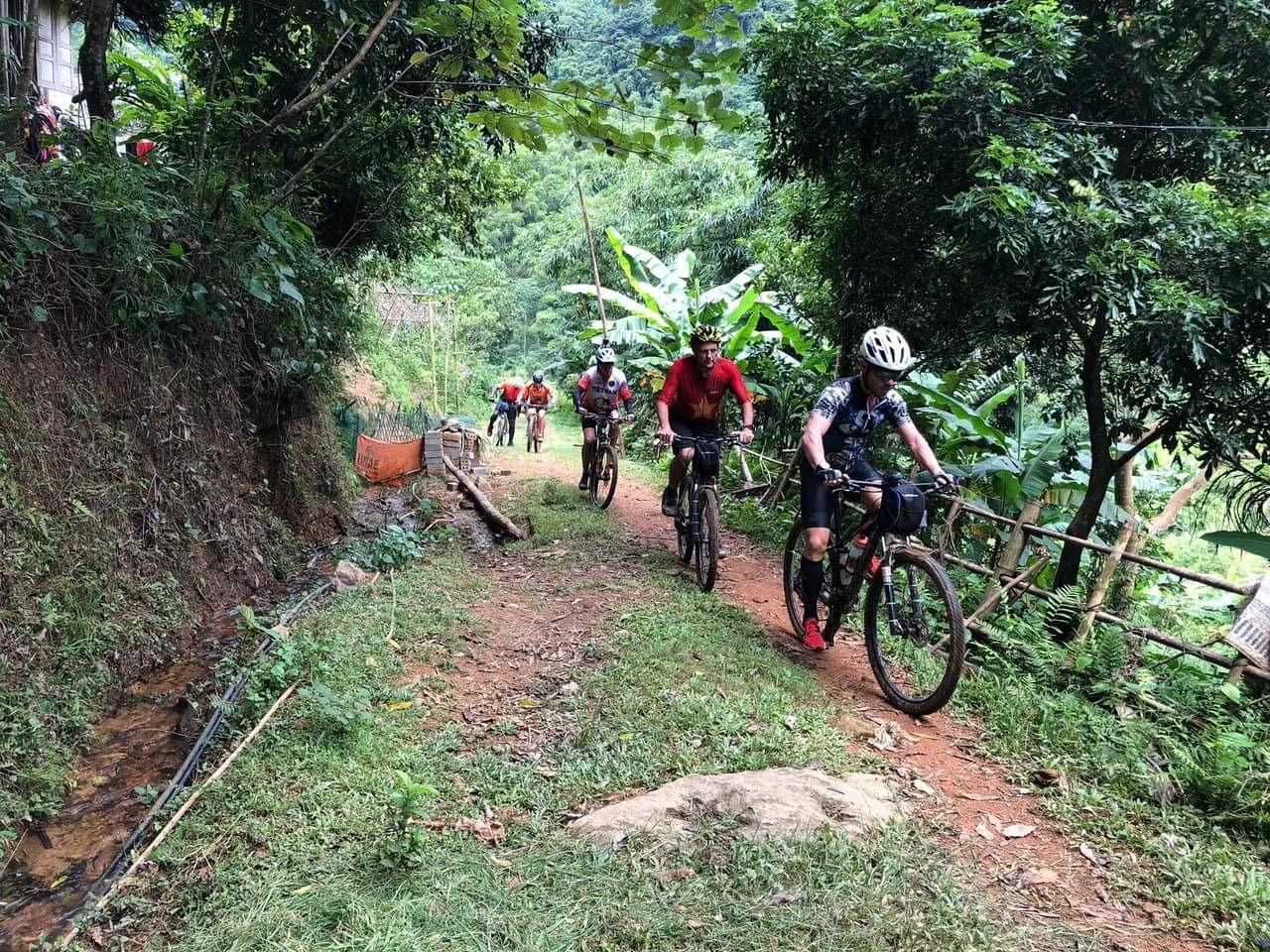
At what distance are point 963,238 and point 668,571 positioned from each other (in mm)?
3366

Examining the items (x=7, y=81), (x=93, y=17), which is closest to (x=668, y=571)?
(x=93, y=17)

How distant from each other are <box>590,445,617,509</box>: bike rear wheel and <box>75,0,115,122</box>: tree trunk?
5251mm

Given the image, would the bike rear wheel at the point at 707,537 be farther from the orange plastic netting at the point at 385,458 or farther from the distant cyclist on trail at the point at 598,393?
the orange plastic netting at the point at 385,458

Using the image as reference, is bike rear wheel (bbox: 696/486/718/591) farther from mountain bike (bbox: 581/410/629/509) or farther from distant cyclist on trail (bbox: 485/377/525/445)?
distant cyclist on trail (bbox: 485/377/525/445)

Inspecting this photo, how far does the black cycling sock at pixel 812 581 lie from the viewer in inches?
179

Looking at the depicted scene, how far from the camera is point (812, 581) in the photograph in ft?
15.1

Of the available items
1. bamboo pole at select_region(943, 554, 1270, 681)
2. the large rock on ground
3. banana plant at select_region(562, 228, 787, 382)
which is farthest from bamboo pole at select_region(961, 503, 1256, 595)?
banana plant at select_region(562, 228, 787, 382)

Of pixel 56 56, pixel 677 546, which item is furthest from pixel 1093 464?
pixel 56 56

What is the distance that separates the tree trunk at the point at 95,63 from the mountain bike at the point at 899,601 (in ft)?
19.3

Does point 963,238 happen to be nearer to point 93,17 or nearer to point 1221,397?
point 1221,397

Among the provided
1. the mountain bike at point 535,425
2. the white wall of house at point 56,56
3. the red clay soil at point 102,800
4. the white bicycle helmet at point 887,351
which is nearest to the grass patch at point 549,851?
the red clay soil at point 102,800

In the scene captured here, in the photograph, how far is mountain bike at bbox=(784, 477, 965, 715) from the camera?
388 centimetres

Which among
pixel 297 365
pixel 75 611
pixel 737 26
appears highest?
pixel 737 26

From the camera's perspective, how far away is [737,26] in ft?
10.8
